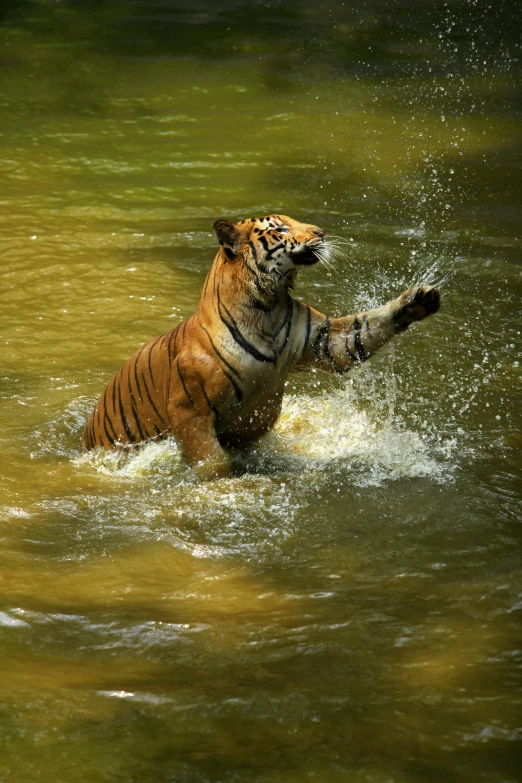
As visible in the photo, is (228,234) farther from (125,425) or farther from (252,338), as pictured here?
(125,425)

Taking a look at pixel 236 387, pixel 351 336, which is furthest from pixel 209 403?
pixel 351 336


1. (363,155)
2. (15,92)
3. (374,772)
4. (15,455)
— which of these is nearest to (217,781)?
(374,772)

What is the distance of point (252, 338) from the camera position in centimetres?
414

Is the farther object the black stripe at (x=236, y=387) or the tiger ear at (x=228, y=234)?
the black stripe at (x=236, y=387)

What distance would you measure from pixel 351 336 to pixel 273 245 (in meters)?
0.52

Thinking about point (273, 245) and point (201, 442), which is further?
point (201, 442)

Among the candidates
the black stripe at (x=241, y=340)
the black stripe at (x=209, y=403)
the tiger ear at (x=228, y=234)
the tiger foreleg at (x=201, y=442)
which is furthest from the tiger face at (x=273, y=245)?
the tiger foreleg at (x=201, y=442)

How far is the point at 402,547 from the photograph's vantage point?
3686 mm

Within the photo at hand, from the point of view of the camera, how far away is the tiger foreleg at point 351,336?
13.6 ft

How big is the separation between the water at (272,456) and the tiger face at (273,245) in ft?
2.83

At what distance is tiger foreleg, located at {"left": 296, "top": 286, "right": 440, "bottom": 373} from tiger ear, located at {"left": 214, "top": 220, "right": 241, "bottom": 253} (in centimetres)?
45

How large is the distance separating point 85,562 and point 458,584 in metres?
1.27

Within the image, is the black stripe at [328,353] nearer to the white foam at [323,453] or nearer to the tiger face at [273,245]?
the tiger face at [273,245]

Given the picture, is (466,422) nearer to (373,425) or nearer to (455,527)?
(373,425)
